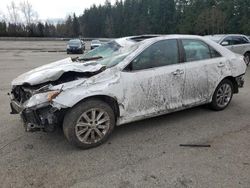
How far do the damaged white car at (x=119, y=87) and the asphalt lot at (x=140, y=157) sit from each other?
1.05 feet

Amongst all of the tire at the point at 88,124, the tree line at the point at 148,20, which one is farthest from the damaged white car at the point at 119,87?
the tree line at the point at 148,20

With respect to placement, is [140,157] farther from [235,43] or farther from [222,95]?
[235,43]

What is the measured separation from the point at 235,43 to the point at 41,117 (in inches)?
428

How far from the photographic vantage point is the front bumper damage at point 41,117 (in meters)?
3.79

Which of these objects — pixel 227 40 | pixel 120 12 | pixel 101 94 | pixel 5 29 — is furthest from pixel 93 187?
pixel 120 12

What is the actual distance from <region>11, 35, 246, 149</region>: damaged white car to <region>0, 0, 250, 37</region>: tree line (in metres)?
62.1

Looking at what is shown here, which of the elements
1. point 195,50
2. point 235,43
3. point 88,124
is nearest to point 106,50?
point 195,50

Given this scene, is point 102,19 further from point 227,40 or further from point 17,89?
point 17,89

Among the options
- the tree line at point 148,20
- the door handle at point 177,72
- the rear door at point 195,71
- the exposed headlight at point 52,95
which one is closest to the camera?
the exposed headlight at point 52,95

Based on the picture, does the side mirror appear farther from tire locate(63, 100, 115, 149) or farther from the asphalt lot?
tire locate(63, 100, 115, 149)

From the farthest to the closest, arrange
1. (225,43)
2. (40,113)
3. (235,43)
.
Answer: (235,43) → (225,43) → (40,113)

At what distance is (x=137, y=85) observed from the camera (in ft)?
14.1

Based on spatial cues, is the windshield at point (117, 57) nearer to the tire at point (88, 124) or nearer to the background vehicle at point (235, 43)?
the tire at point (88, 124)

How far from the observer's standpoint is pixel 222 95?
5582 mm
